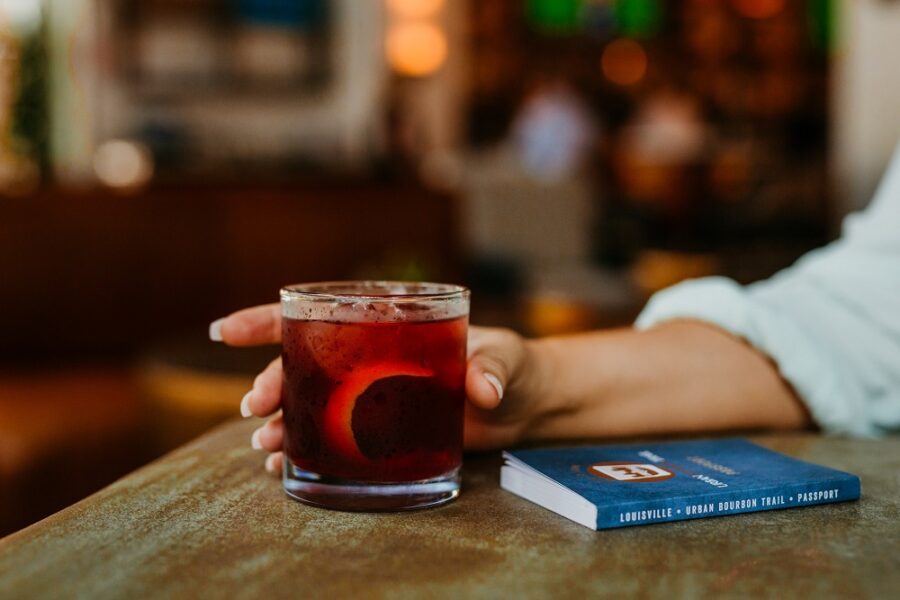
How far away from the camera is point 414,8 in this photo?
8.12m

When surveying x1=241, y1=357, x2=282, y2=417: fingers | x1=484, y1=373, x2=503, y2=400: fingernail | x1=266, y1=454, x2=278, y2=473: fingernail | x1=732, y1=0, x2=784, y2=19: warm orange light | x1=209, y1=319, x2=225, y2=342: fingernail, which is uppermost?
x1=732, y1=0, x2=784, y2=19: warm orange light

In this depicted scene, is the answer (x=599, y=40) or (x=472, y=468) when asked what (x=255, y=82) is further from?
(x=472, y=468)

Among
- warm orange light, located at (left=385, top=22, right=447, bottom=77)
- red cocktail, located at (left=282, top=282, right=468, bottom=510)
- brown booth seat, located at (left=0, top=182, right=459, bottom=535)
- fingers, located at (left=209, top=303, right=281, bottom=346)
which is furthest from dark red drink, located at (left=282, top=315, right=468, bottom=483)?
warm orange light, located at (left=385, top=22, right=447, bottom=77)

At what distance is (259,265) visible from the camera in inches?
161

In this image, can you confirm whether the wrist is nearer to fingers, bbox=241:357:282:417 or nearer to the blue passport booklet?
the blue passport booklet

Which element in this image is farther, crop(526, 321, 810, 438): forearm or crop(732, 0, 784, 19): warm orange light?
crop(732, 0, 784, 19): warm orange light

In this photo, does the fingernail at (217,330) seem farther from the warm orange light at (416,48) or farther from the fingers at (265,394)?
the warm orange light at (416,48)

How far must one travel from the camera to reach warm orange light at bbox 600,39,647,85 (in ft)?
33.7

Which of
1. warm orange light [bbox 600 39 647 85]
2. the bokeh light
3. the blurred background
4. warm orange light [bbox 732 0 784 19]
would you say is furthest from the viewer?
warm orange light [bbox 732 0 784 19]

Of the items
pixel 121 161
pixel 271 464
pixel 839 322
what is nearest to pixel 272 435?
pixel 271 464

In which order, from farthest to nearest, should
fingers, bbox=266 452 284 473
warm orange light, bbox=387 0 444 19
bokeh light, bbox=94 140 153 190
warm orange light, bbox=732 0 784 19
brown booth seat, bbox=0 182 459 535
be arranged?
warm orange light, bbox=732 0 784 19
warm orange light, bbox=387 0 444 19
bokeh light, bbox=94 140 153 190
brown booth seat, bbox=0 182 459 535
fingers, bbox=266 452 284 473

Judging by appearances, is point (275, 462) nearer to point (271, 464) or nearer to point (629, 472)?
point (271, 464)

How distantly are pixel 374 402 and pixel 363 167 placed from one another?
6.11 m

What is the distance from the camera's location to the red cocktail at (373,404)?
640 mm
